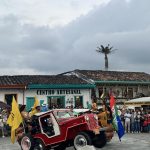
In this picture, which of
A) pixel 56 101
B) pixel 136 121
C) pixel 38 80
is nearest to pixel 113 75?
pixel 56 101

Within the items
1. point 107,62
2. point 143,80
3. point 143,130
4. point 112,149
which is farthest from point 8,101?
point 107,62

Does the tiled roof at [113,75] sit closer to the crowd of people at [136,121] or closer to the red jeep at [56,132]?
the crowd of people at [136,121]

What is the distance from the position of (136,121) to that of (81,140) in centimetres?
1381

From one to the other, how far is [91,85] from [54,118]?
24492mm

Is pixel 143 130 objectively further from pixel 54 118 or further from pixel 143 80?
pixel 143 80

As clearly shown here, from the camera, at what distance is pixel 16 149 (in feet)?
62.0

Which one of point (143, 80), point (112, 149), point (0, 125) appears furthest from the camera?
point (143, 80)

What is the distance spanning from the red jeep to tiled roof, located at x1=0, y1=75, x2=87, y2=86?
19.3 meters

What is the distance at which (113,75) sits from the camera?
45906 mm

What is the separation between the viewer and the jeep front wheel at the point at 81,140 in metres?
16.0

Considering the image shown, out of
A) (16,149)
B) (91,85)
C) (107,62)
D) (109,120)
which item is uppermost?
(107,62)

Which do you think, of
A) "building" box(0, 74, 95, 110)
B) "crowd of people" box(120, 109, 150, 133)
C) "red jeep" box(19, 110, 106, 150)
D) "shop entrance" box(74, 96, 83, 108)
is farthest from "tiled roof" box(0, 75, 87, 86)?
"red jeep" box(19, 110, 106, 150)

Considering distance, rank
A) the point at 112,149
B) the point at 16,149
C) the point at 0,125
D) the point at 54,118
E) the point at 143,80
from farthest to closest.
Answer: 1. the point at 143,80
2. the point at 0,125
3. the point at 16,149
4. the point at 112,149
5. the point at 54,118

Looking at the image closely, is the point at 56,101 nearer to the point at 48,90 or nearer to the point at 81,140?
the point at 48,90
